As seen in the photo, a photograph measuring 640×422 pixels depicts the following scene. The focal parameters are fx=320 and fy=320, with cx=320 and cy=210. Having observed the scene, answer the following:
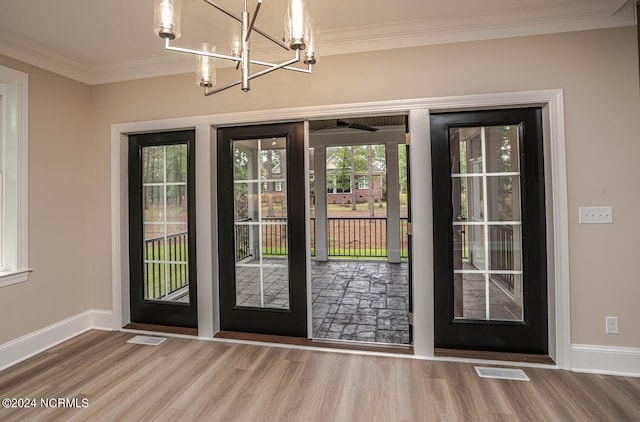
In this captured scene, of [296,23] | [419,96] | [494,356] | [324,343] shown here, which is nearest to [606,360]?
[494,356]

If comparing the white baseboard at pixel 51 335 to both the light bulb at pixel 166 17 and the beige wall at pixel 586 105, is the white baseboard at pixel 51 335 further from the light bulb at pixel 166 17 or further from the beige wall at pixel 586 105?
the beige wall at pixel 586 105

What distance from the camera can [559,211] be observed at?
2.45m

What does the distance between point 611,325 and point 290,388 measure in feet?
7.99

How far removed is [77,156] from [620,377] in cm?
505

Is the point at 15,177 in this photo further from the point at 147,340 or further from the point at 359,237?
the point at 359,237

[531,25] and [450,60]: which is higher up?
[531,25]

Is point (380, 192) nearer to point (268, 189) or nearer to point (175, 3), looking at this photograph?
point (268, 189)

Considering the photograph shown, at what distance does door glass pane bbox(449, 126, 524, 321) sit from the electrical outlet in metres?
0.55

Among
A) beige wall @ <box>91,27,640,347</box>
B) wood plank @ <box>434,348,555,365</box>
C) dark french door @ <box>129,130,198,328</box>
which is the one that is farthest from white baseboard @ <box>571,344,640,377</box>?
dark french door @ <box>129,130,198,328</box>

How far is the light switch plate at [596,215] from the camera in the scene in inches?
94.7

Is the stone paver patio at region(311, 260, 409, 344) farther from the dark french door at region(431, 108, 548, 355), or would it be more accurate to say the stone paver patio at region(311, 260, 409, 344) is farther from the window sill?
the window sill

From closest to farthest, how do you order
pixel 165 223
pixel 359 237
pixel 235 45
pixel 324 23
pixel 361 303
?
pixel 235 45 < pixel 324 23 < pixel 165 223 < pixel 361 303 < pixel 359 237

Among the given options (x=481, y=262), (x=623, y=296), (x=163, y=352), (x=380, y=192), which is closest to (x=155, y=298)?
(x=163, y=352)

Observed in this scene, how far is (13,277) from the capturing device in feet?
8.84
